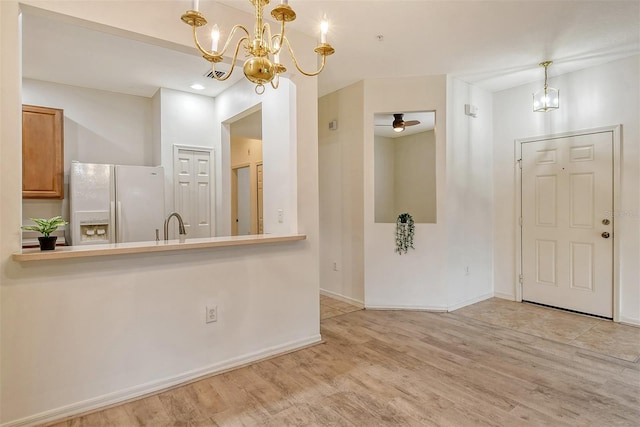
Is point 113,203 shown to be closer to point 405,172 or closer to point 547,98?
point 405,172

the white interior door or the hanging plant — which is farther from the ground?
the white interior door

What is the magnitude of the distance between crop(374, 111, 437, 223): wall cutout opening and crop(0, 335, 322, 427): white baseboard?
3.38m

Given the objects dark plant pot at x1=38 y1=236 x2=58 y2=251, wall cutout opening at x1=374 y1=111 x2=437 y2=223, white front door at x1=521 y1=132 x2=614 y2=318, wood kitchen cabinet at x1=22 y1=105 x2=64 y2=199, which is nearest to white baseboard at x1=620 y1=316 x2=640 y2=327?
white front door at x1=521 y1=132 x2=614 y2=318

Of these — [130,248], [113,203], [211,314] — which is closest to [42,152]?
[113,203]

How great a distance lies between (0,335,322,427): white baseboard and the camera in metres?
1.94

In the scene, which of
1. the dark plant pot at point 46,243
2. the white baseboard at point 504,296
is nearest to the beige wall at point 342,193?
the white baseboard at point 504,296

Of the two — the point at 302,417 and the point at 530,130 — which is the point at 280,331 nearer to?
the point at 302,417

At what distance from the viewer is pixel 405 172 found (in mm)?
6289

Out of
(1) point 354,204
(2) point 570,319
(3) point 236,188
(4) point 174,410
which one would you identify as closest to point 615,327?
(2) point 570,319

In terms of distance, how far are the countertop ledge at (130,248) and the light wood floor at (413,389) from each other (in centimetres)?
95

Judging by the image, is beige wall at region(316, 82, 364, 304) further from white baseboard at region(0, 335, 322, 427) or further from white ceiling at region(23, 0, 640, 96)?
white baseboard at region(0, 335, 322, 427)

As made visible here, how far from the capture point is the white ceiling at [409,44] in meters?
2.64

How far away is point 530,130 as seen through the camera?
13.9 feet

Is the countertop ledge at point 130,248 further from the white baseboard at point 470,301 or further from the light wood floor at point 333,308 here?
the white baseboard at point 470,301
